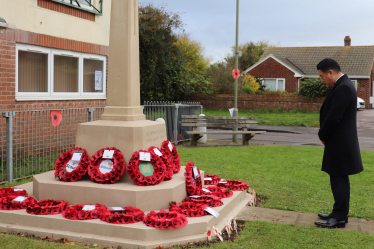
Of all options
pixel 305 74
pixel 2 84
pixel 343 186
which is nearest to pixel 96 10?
pixel 2 84

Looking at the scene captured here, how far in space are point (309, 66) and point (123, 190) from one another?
114 ft

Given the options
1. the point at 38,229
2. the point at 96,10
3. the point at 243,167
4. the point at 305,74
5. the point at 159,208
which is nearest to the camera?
the point at 38,229

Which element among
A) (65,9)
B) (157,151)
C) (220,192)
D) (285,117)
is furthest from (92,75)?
(285,117)

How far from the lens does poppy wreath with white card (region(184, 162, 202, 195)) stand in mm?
5414

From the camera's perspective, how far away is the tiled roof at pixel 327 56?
3469 cm

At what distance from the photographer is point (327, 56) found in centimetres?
3756

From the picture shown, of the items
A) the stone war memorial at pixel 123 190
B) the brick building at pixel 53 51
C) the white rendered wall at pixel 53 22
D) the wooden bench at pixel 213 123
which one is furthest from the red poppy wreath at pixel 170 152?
the wooden bench at pixel 213 123

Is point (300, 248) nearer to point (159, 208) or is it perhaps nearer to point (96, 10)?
point (159, 208)

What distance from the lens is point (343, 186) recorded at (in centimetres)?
479

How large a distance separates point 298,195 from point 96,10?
27.2 ft

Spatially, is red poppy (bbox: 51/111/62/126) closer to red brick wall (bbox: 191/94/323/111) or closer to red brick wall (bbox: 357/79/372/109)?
red brick wall (bbox: 191/94/323/111)

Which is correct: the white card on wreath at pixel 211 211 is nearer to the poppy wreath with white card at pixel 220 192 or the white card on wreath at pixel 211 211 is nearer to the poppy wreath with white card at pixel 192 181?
the poppy wreath with white card at pixel 192 181

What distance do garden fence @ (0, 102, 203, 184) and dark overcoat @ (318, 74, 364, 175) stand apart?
5.28 meters

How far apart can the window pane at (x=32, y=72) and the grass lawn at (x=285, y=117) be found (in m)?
14.3
